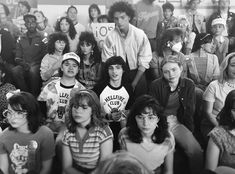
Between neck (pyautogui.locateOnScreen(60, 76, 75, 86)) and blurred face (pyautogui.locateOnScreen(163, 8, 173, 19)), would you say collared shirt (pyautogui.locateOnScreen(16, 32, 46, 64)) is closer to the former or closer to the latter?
neck (pyautogui.locateOnScreen(60, 76, 75, 86))

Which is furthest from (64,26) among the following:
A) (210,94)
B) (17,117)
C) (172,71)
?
(17,117)

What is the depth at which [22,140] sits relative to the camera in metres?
2.20

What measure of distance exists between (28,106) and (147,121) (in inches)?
32.3

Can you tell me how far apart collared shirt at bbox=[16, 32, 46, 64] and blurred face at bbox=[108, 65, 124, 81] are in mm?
1515

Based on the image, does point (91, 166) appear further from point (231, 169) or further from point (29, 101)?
point (231, 169)

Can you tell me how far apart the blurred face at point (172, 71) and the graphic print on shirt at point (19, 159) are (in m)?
1.38

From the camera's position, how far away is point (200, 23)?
571cm

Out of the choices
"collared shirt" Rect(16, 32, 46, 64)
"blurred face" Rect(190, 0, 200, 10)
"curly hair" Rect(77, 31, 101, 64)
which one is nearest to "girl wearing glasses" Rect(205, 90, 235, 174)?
"curly hair" Rect(77, 31, 101, 64)

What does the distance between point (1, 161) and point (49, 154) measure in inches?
12.6

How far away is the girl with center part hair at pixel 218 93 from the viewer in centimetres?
296

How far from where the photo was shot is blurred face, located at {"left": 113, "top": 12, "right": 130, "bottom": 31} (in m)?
3.53

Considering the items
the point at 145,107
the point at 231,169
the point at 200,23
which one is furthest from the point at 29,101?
the point at 200,23

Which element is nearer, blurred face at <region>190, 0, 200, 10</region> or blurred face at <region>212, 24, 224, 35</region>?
blurred face at <region>212, 24, 224, 35</region>

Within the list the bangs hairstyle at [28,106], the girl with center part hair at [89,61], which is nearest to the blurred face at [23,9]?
the girl with center part hair at [89,61]
